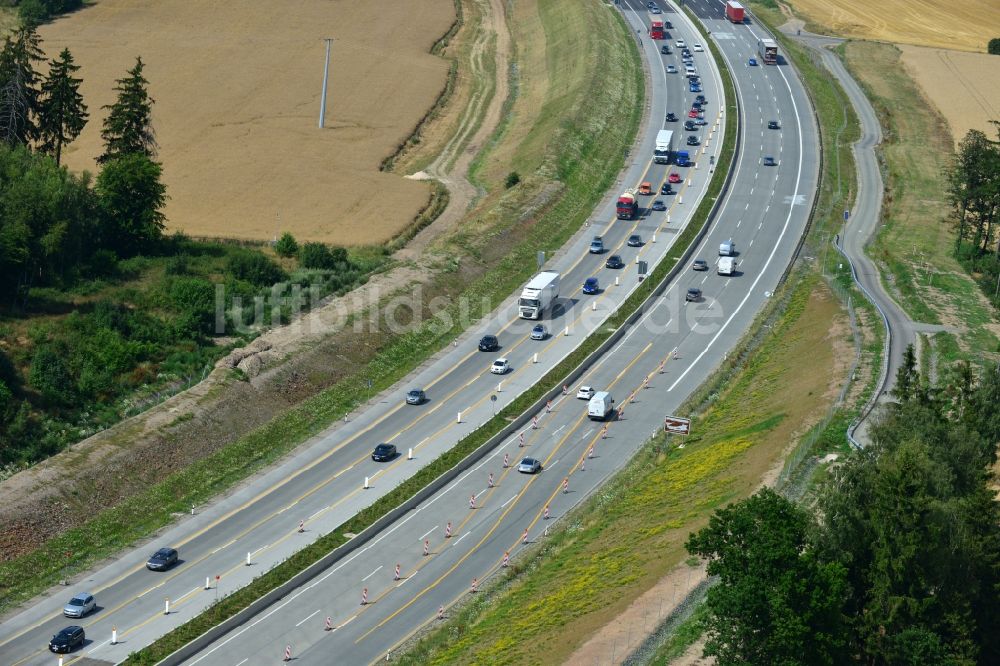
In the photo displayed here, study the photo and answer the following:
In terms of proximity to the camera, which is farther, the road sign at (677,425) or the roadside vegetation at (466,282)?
the road sign at (677,425)

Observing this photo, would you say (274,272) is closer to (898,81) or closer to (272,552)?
(272,552)

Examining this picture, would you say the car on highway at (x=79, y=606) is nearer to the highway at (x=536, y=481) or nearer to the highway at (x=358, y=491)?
the highway at (x=358, y=491)

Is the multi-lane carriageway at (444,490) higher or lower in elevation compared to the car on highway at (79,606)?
higher

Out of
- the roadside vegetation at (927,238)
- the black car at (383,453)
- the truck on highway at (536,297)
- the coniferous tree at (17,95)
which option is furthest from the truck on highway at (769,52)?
the black car at (383,453)

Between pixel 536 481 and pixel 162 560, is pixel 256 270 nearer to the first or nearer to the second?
pixel 536 481

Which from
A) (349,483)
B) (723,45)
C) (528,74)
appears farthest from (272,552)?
(723,45)

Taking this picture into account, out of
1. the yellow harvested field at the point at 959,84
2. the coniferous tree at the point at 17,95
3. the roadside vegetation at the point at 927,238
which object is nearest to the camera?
the roadside vegetation at the point at 927,238

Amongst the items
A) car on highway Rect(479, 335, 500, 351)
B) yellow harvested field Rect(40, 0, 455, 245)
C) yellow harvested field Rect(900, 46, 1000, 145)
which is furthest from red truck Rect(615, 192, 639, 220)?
yellow harvested field Rect(900, 46, 1000, 145)
